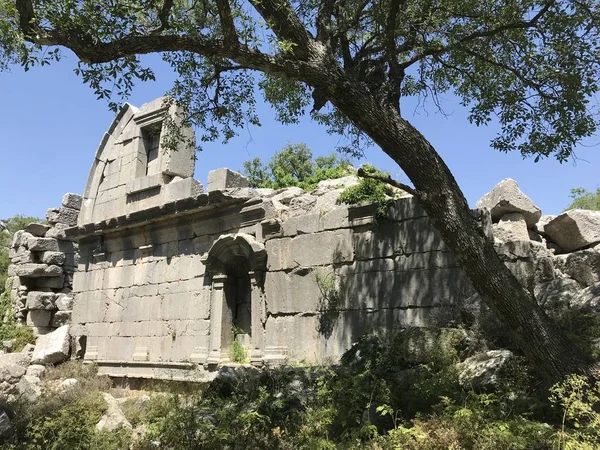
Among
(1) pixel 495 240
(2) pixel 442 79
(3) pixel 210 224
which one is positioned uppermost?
(2) pixel 442 79

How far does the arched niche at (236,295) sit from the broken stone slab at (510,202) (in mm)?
3938

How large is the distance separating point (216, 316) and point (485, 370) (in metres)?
5.72

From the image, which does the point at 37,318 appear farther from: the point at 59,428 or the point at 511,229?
the point at 511,229

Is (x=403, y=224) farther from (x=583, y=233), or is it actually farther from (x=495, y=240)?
(x=583, y=233)

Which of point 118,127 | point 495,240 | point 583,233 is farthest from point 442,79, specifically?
point 118,127

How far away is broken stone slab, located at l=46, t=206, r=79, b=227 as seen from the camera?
14.9 meters

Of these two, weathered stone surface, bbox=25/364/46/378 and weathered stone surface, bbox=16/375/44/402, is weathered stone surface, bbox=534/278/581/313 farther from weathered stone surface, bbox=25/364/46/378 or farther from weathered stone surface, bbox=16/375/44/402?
weathered stone surface, bbox=25/364/46/378

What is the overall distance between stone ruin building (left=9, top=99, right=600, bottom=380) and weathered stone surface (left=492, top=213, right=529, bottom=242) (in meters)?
0.02

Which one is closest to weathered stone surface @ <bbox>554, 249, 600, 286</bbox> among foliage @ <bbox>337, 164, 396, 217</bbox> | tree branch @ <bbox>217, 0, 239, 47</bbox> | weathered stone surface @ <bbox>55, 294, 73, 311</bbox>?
foliage @ <bbox>337, 164, 396, 217</bbox>

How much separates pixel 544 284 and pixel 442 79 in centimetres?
344

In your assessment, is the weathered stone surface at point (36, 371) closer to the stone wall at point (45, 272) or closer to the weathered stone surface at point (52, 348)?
the weathered stone surface at point (52, 348)

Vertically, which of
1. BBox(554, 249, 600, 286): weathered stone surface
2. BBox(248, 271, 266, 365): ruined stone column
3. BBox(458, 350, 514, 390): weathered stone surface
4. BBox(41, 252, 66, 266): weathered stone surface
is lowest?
BBox(458, 350, 514, 390): weathered stone surface

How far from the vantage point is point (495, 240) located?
7332mm

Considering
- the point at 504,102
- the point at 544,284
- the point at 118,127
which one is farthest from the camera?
the point at 118,127
